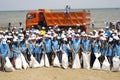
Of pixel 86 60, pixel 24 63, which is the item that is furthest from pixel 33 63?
pixel 86 60

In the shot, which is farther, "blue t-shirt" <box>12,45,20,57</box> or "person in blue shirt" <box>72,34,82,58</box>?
"person in blue shirt" <box>72,34,82,58</box>

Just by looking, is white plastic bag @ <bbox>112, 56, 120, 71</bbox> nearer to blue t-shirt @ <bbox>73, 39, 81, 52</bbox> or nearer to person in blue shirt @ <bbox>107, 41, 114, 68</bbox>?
person in blue shirt @ <bbox>107, 41, 114, 68</bbox>

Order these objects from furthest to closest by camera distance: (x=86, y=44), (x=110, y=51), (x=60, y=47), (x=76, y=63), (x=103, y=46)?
(x=60, y=47) < (x=76, y=63) < (x=86, y=44) < (x=103, y=46) < (x=110, y=51)

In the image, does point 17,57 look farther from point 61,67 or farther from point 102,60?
point 102,60

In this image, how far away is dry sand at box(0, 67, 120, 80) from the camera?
1196 cm

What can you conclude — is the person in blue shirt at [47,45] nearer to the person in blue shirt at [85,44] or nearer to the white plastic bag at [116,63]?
the person in blue shirt at [85,44]

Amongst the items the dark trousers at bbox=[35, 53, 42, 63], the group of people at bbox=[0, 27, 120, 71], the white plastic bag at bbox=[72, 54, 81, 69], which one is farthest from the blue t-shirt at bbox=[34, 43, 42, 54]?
the white plastic bag at bbox=[72, 54, 81, 69]

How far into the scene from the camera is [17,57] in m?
12.9

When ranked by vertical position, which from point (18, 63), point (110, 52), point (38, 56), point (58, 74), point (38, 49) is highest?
point (38, 49)

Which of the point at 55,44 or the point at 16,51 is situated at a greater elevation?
the point at 55,44

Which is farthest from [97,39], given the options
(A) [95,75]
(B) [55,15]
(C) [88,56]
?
(B) [55,15]

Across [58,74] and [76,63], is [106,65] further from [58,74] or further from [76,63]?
[58,74]

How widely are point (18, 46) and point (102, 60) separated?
3815mm

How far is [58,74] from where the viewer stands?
12.5m
